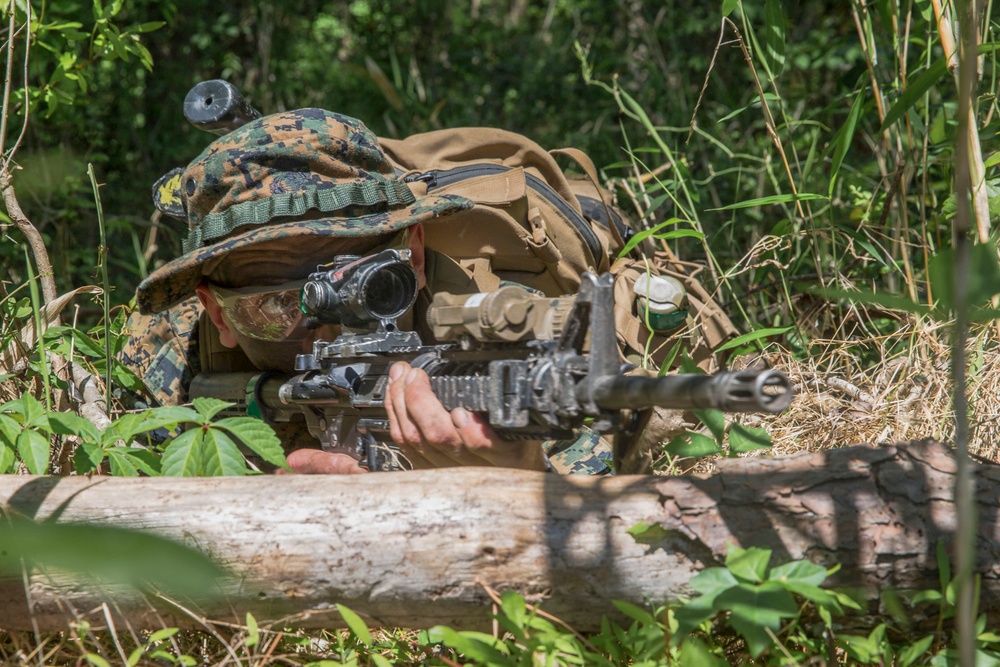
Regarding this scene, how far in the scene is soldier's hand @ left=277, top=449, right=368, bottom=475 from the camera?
228cm

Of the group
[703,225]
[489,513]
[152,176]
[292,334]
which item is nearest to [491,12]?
[152,176]

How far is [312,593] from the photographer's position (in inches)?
61.0

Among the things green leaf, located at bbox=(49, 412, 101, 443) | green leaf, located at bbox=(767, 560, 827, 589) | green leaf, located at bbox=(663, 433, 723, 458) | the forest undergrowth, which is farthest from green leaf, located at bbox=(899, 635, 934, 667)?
green leaf, located at bbox=(49, 412, 101, 443)

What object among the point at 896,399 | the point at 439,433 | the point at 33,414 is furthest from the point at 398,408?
the point at 896,399

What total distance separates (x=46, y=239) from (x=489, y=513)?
3849 millimetres

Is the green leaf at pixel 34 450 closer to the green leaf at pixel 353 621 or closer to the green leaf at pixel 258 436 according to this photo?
the green leaf at pixel 258 436

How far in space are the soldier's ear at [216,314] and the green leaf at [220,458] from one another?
99 cm

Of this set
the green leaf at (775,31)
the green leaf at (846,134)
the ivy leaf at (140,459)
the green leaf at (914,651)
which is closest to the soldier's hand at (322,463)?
the ivy leaf at (140,459)

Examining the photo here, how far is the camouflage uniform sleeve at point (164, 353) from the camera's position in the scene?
3076 millimetres

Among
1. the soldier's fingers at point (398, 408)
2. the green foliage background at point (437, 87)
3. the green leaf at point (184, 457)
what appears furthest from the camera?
the green foliage background at point (437, 87)

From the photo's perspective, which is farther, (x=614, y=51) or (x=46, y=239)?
(x=614, y=51)

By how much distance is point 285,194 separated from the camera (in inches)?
98.5

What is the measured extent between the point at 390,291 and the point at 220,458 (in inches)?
29.1

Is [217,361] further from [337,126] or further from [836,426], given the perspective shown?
[836,426]
